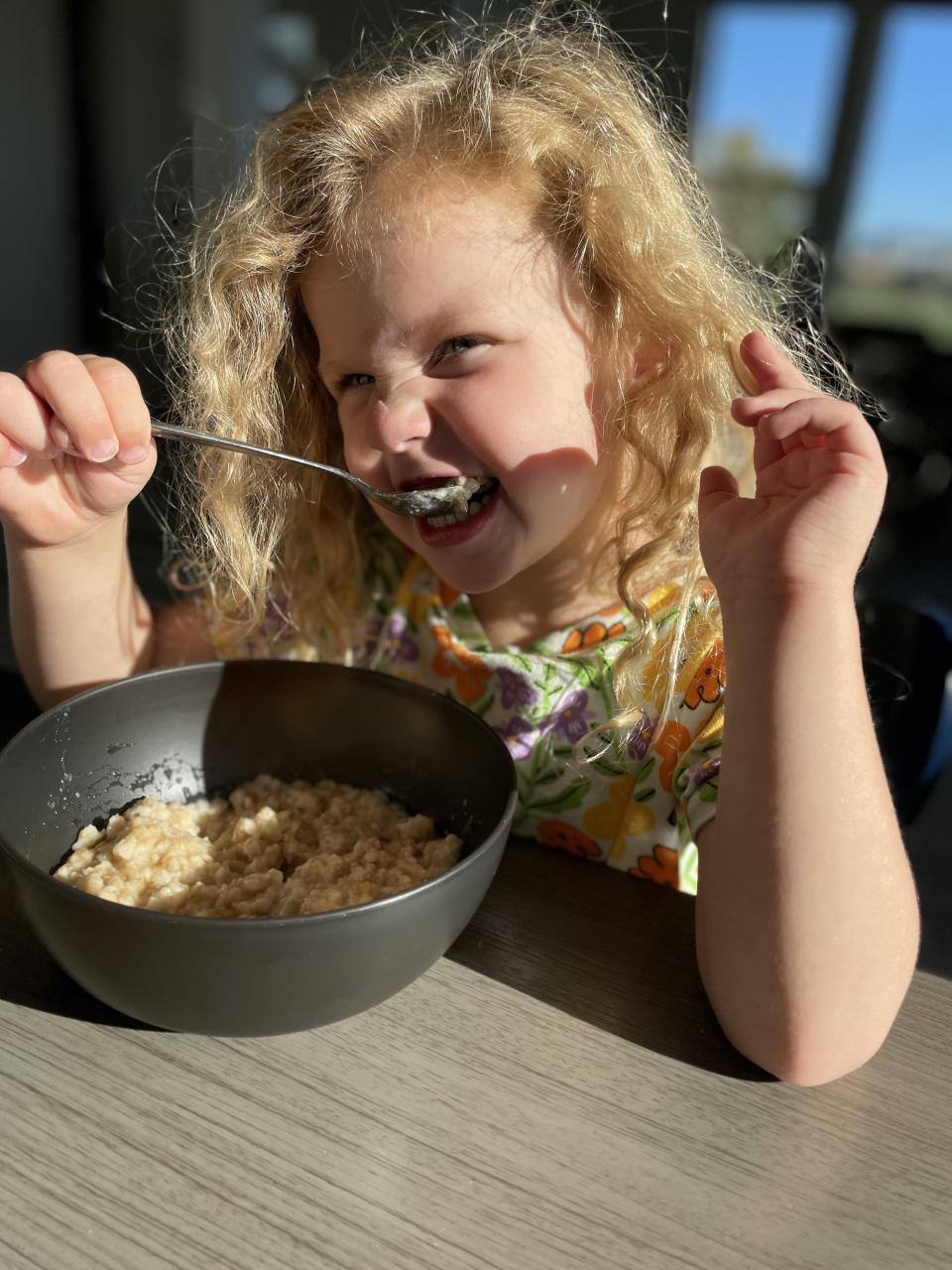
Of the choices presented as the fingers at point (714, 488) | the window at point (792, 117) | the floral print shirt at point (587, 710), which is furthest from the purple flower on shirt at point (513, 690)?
the window at point (792, 117)

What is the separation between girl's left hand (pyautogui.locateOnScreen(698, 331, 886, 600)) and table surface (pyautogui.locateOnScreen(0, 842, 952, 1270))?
32cm

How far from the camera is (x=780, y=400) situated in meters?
0.78

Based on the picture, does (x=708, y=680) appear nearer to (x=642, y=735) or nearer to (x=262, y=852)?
(x=642, y=735)

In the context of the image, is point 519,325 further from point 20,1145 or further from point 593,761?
point 20,1145

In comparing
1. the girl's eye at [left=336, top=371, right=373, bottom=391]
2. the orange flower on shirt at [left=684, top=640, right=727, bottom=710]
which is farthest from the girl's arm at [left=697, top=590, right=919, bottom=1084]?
the girl's eye at [left=336, top=371, right=373, bottom=391]

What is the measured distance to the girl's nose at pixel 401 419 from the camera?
94cm

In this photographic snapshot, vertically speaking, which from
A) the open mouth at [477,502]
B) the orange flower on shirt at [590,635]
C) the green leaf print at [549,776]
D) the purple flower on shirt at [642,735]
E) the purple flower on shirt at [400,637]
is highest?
the open mouth at [477,502]

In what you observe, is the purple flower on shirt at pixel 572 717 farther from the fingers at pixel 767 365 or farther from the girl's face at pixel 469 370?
the fingers at pixel 767 365

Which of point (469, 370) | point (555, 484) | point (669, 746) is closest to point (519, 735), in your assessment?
point (669, 746)

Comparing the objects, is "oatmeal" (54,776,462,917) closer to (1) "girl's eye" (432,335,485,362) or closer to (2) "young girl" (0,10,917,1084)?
(2) "young girl" (0,10,917,1084)

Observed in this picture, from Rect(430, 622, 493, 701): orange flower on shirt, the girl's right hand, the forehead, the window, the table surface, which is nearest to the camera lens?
the table surface

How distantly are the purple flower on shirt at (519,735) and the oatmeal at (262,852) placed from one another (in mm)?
211

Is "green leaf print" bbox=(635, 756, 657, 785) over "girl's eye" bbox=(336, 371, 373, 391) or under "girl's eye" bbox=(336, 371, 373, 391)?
under

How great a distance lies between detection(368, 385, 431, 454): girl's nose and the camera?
944mm
